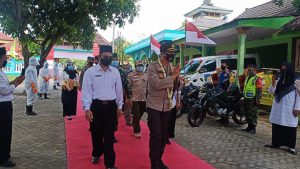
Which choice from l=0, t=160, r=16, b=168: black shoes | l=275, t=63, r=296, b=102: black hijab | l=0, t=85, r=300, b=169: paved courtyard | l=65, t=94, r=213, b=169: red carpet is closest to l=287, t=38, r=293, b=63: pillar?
l=0, t=85, r=300, b=169: paved courtyard

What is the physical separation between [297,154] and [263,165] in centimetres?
124

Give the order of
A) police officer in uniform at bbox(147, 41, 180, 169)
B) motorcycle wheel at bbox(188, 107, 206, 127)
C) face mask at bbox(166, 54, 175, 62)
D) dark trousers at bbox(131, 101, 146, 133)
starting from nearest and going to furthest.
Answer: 1. police officer in uniform at bbox(147, 41, 180, 169)
2. face mask at bbox(166, 54, 175, 62)
3. dark trousers at bbox(131, 101, 146, 133)
4. motorcycle wheel at bbox(188, 107, 206, 127)

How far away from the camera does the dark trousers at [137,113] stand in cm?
743

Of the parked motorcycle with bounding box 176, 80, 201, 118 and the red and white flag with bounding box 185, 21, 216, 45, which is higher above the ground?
the red and white flag with bounding box 185, 21, 216, 45

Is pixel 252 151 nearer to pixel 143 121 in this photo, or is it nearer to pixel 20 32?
pixel 143 121

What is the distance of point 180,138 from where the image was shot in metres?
7.67

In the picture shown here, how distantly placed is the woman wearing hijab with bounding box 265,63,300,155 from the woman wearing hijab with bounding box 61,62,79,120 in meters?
5.27

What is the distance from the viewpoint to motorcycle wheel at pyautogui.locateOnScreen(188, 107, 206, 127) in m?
8.91

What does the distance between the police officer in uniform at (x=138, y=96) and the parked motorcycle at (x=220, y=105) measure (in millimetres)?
1690

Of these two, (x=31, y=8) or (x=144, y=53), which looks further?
(x=144, y=53)

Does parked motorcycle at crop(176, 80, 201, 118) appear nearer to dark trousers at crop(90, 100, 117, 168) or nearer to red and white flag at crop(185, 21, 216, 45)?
red and white flag at crop(185, 21, 216, 45)

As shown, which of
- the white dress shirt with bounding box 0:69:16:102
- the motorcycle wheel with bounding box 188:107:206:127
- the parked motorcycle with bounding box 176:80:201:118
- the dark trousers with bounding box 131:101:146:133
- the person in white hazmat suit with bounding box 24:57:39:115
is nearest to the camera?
the white dress shirt with bounding box 0:69:16:102

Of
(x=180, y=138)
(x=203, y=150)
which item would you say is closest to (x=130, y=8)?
(x=180, y=138)

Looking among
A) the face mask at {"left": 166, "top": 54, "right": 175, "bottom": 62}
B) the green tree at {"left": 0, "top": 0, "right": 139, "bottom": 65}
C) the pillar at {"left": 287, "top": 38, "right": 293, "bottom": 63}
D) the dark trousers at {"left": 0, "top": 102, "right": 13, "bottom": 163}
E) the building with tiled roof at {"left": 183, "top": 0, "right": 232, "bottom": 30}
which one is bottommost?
the dark trousers at {"left": 0, "top": 102, "right": 13, "bottom": 163}
